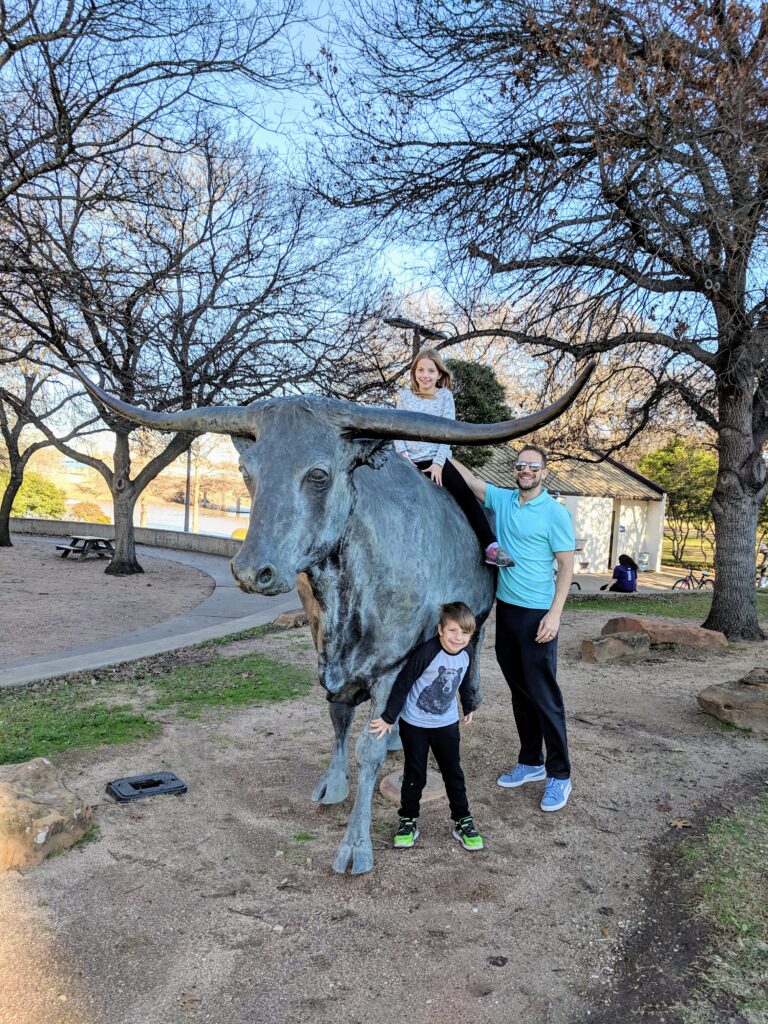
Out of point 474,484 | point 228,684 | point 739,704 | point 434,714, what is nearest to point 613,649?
point 739,704

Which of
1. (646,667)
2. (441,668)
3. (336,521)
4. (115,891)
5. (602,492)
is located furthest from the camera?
(602,492)

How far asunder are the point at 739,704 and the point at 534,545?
3186 mm

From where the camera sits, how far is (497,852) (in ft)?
12.0

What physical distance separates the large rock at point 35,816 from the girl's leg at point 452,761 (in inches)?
72.1

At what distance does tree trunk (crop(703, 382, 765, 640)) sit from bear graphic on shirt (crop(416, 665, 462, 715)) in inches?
343

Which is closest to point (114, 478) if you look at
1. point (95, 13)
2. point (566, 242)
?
point (95, 13)

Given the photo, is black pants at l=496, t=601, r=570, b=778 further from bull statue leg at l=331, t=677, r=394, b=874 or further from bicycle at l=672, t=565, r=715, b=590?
bicycle at l=672, t=565, r=715, b=590

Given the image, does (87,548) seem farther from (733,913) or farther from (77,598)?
(733,913)

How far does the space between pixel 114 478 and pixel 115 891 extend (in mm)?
15083

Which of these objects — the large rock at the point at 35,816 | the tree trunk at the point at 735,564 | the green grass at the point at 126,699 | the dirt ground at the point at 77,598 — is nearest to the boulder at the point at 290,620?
the dirt ground at the point at 77,598

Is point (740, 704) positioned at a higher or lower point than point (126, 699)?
higher

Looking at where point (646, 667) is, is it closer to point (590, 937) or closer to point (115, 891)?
point (590, 937)

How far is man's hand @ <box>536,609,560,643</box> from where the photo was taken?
396 cm

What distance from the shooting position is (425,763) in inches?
143
